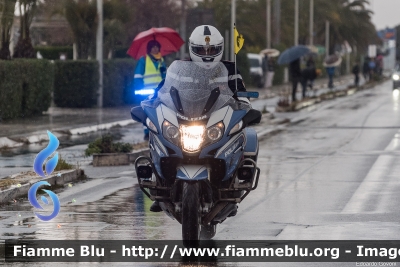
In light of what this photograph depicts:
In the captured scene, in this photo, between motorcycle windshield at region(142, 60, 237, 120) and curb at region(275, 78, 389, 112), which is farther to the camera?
curb at region(275, 78, 389, 112)

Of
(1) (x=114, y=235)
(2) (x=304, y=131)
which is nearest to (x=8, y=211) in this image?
(1) (x=114, y=235)

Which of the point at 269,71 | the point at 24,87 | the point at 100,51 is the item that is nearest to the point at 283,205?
the point at 24,87

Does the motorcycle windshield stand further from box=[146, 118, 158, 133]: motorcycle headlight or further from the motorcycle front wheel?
the motorcycle front wheel

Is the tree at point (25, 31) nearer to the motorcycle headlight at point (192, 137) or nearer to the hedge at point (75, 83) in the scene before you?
the hedge at point (75, 83)

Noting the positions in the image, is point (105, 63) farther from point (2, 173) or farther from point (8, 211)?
point (8, 211)

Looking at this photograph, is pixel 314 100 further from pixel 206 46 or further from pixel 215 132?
pixel 215 132

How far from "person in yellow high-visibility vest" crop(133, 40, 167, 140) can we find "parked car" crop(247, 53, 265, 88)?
1495 inches

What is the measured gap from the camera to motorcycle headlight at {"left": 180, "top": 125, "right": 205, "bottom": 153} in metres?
9.06

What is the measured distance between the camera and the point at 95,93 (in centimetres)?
3288

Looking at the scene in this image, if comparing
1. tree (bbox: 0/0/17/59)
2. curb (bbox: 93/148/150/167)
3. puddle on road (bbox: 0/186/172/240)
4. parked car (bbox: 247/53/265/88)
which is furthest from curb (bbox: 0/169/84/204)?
parked car (bbox: 247/53/265/88)

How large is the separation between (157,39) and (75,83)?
447 inches

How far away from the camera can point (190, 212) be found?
890 cm

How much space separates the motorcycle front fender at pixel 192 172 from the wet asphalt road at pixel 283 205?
3.23 feet

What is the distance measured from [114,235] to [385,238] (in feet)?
7.96
